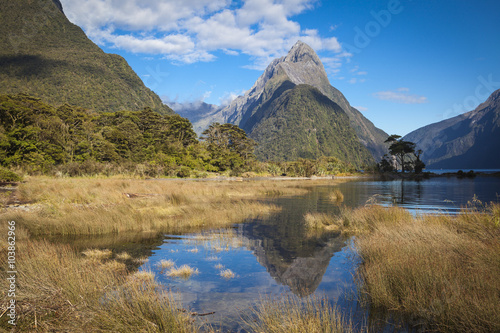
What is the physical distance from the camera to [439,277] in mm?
5215

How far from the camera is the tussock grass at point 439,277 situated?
13.6 feet

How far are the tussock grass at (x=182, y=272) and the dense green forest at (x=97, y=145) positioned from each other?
30.1 metres

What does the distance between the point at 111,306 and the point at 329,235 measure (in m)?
10.2

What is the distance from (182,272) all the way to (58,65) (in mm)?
125078

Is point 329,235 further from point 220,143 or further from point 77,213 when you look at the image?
point 220,143

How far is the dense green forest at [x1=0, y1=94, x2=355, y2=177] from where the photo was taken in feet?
111

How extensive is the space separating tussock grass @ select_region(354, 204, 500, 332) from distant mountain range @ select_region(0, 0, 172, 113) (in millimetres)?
101343

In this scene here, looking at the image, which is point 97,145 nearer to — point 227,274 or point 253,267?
point 253,267

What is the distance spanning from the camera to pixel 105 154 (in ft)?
141

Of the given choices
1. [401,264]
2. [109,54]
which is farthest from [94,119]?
[109,54]

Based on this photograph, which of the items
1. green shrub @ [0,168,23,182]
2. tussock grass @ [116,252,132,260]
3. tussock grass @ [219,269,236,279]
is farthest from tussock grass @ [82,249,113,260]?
green shrub @ [0,168,23,182]

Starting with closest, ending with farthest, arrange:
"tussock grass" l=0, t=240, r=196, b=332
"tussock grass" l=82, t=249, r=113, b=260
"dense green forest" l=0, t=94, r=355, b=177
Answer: "tussock grass" l=0, t=240, r=196, b=332, "tussock grass" l=82, t=249, r=113, b=260, "dense green forest" l=0, t=94, r=355, b=177

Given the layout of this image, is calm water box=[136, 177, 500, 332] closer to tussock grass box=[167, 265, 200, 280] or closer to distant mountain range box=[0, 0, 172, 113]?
tussock grass box=[167, 265, 200, 280]

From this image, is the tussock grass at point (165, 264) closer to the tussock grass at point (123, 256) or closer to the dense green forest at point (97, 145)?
the tussock grass at point (123, 256)
